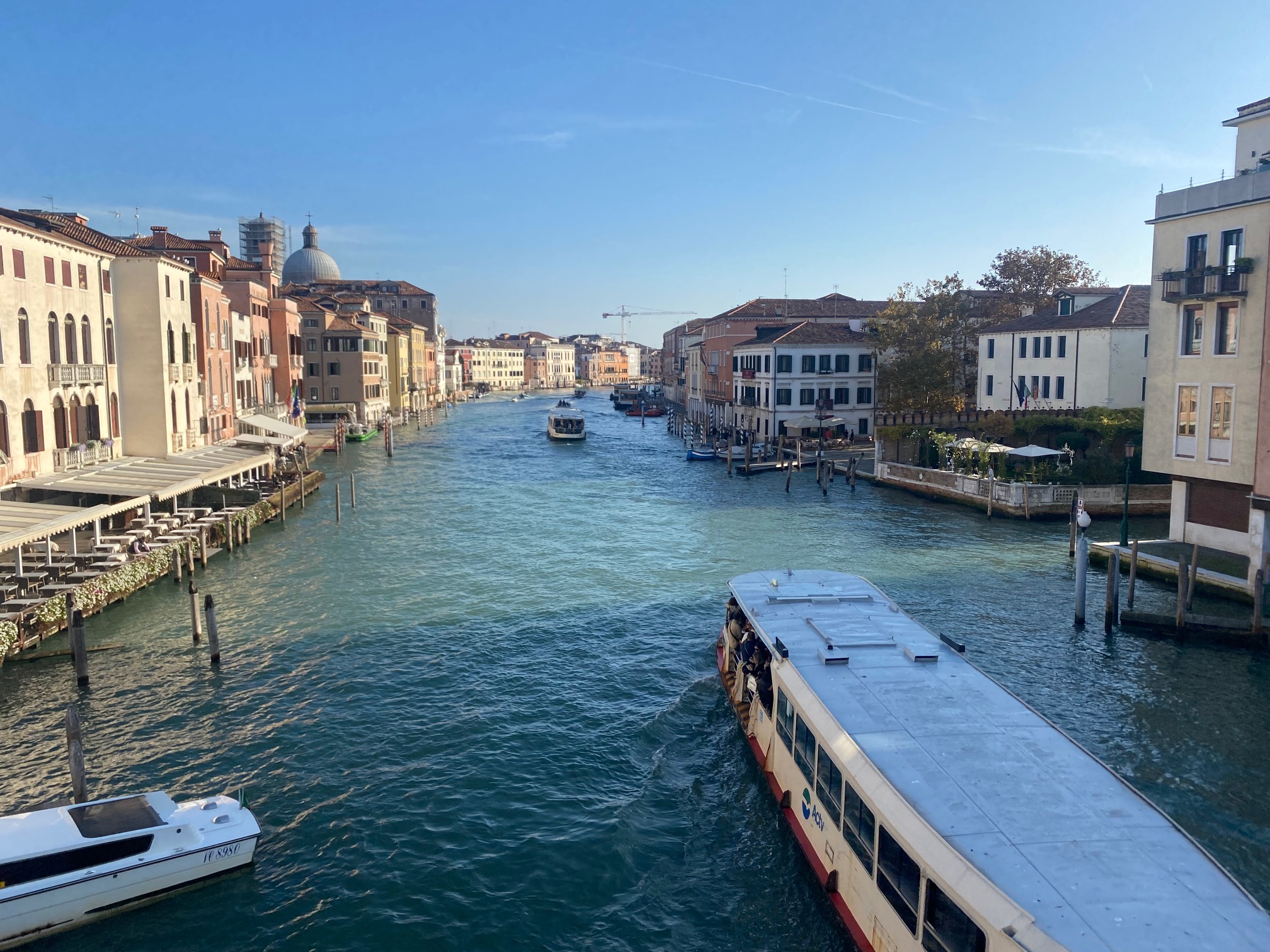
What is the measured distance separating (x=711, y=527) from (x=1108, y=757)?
21.9 metres

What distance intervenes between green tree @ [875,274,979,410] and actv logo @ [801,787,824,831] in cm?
4755

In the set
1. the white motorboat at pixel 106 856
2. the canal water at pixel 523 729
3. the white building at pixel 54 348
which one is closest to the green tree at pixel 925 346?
the canal water at pixel 523 729

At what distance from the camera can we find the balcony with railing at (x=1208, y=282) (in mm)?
23641

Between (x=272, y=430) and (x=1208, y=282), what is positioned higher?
(x=1208, y=282)

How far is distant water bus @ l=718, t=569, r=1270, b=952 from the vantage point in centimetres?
682

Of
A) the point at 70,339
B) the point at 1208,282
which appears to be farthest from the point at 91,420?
the point at 1208,282

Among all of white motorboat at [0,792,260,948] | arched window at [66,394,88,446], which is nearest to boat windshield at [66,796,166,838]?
white motorboat at [0,792,260,948]

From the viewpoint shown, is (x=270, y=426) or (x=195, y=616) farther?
(x=270, y=426)

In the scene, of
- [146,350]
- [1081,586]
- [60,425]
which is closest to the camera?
[1081,586]

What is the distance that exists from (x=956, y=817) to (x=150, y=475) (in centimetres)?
2880

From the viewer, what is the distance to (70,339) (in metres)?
29.5

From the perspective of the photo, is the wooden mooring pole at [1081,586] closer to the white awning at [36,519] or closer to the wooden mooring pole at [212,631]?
the wooden mooring pole at [212,631]

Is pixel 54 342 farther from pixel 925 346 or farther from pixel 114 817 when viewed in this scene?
pixel 925 346

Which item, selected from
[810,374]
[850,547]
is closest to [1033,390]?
[810,374]
